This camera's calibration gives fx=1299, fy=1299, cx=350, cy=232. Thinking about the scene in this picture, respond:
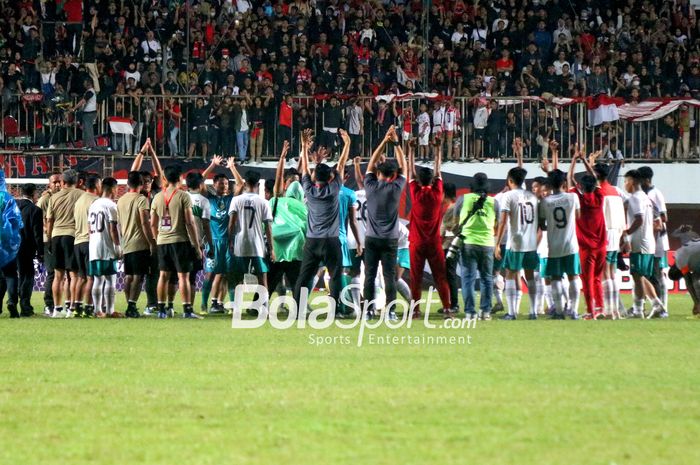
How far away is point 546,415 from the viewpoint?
336 inches

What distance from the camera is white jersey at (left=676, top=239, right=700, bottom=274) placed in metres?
17.0

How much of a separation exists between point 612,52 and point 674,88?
6.16 ft

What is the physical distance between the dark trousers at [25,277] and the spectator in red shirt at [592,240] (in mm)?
7618

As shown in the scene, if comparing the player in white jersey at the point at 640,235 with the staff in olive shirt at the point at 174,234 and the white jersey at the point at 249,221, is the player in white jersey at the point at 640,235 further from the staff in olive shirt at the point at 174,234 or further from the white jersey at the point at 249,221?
the staff in olive shirt at the point at 174,234

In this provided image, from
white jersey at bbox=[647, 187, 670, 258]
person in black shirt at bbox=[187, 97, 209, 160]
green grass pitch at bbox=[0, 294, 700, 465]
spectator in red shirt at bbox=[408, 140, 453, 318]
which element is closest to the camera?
green grass pitch at bbox=[0, 294, 700, 465]

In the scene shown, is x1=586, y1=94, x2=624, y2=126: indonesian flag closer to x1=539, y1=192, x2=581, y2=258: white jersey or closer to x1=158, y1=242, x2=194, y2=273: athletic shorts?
x1=539, y1=192, x2=581, y2=258: white jersey

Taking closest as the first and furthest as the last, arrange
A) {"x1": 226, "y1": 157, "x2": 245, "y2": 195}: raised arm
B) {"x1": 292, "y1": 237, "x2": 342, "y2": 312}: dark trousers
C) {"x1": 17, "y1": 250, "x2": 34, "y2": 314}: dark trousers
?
{"x1": 292, "y1": 237, "x2": 342, "y2": 312}: dark trousers < {"x1": 226, "y1": 157, "x2": 245, "y2": 195}: raised arm < {"x1": 17, "y1": 250, "x2": 34, "y2": 314}: dark trousers

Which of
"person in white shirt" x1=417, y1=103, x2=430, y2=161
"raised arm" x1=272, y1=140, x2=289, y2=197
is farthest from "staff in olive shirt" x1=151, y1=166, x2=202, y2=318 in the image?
"person in white shirt" x1=417, y1=103, x2=430, y2=161

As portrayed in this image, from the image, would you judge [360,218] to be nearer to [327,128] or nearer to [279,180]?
[279,180]

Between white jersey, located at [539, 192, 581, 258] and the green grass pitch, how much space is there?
8.37 feet

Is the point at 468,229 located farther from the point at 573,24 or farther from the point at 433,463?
the point at 573,24

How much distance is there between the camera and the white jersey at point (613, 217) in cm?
1800

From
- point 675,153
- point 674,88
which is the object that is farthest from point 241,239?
point 674,88

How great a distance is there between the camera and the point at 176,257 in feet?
56.1
